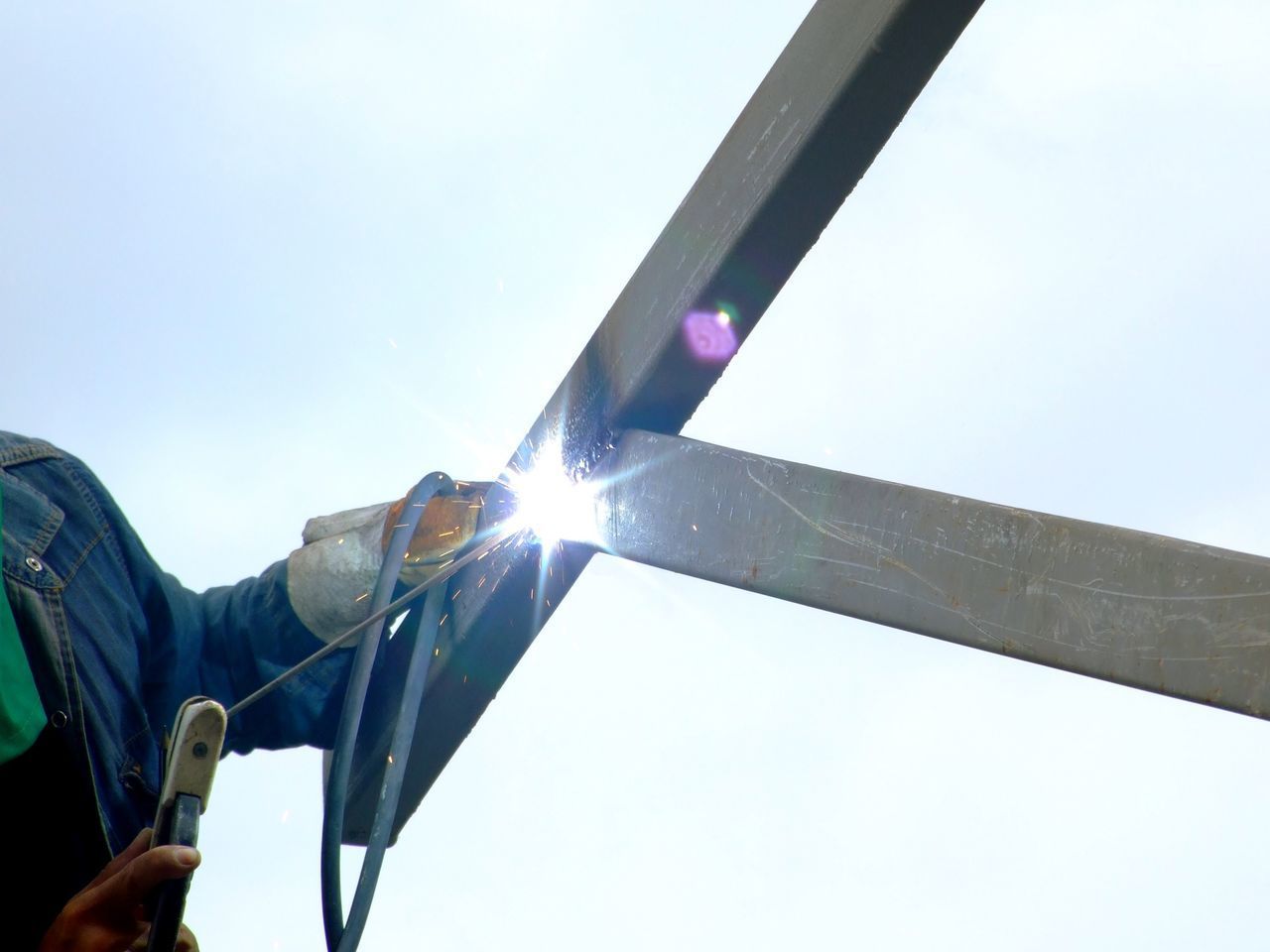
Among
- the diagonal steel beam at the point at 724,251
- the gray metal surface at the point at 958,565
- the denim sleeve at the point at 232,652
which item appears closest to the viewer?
the gray metal surface at the point at 958,565

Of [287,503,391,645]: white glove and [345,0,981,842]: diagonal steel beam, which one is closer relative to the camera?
[345,0,981,842]: diagonal steel beam

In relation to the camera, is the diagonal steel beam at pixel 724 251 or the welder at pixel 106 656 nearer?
the diagonal steel beam at pixel 724 251

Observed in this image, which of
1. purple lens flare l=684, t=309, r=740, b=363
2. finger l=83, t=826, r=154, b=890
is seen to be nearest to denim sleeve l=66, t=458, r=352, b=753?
finger l=83, t=826, r=154, b=890

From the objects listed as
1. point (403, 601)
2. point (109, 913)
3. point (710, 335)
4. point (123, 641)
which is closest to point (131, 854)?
point (109, 913)

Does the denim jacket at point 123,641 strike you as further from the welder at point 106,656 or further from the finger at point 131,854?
the finger at point 131,854

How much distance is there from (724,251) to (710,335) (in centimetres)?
10

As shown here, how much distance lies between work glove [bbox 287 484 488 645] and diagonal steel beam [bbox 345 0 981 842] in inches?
2.3

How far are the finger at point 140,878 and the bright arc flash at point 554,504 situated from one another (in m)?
0.60

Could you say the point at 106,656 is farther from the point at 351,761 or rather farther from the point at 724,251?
the point at 724,251

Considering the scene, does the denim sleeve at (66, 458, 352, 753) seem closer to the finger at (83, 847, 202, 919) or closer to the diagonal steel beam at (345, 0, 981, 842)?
the diagonal steel beam at (345, 0, 981, 842)

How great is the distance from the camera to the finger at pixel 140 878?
1660mm

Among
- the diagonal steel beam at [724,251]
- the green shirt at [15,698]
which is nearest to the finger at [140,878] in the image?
the green shirt at [15,698]

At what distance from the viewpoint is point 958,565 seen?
60.6 inches

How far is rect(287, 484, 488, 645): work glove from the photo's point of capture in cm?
219
